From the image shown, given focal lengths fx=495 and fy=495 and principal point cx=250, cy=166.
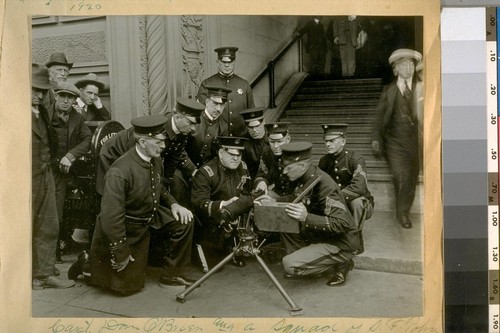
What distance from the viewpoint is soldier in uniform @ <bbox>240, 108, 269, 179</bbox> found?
157cm

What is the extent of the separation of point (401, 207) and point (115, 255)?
2.96 feet

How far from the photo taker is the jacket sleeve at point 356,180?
1.54 meters

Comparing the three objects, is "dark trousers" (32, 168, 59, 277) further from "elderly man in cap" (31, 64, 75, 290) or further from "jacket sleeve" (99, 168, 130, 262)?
"jacket sleeve" (99, 168, 130, 262)

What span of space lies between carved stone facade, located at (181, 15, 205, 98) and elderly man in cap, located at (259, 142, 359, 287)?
36 centimetres

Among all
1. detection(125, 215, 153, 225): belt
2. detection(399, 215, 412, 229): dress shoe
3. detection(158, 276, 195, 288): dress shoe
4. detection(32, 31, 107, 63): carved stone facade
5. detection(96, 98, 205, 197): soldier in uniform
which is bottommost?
detection(158, 276, 195, 288): dress shoe

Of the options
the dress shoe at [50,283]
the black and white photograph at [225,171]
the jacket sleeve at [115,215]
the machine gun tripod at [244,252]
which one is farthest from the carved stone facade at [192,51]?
the dress shoe at [50,283]

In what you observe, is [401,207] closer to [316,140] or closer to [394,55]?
[316,140]

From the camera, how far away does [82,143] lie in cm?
157

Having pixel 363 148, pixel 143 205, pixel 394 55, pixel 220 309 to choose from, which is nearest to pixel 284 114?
pixel 363 148

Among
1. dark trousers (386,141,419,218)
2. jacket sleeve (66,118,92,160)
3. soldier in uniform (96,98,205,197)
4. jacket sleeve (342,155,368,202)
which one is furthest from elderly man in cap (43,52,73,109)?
dark trousers (386,141,419,218)

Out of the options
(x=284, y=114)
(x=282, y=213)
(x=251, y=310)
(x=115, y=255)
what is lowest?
(x=251, y=310)

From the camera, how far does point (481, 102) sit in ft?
5.02

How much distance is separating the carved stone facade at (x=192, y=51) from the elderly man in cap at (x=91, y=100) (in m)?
0.26

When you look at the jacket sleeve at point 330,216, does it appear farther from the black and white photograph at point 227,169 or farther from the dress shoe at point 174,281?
the dress shoe at point 174,281
